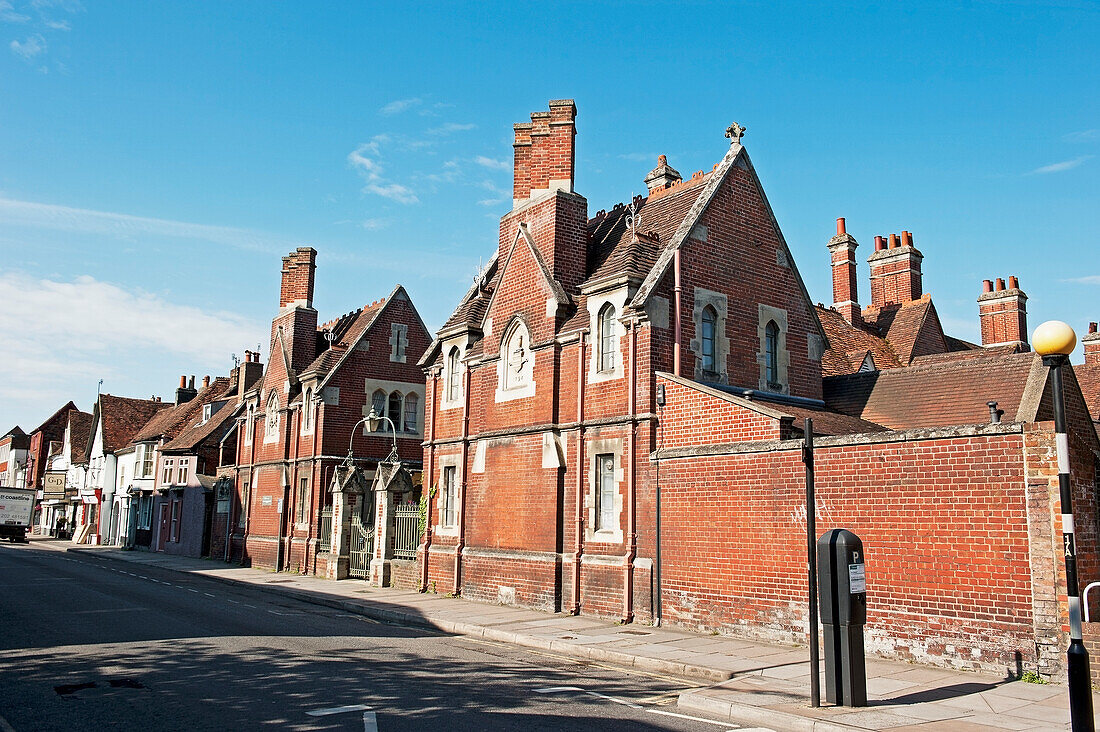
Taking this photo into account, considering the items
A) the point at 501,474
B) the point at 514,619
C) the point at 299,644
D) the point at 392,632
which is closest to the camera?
the point at 299,644

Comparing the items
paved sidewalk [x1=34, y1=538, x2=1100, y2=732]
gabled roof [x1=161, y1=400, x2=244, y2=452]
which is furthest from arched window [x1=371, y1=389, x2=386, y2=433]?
paved sidewalk [x1=34, y1=538, x2=1100, y2=732]

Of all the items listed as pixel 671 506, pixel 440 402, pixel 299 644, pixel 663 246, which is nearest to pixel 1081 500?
pixel 671 506

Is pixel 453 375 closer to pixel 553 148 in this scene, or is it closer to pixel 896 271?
pixel 553 148

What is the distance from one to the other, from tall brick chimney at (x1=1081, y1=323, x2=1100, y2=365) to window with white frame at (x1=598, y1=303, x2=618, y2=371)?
2280 cm

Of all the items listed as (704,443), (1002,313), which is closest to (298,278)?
(704,443)

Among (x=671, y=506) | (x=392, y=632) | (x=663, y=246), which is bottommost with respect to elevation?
(x=392, y=632)

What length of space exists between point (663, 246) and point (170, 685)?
13045 mm

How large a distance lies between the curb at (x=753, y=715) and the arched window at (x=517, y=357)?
11.0 metres

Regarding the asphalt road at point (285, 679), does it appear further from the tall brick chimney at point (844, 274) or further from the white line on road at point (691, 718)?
the tall brick chimney at point (844, 274)

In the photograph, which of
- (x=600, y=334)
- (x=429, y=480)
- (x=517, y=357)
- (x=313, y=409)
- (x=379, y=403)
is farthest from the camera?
(x=379, y=403)

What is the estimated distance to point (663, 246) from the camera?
61.6 ft

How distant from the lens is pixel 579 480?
17672 mm

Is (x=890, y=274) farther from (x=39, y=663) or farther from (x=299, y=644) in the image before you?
(x=39, y=663)

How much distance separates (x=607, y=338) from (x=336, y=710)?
10.8m
